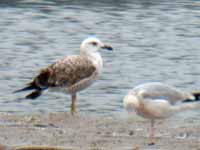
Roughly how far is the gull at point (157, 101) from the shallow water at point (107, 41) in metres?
3.45

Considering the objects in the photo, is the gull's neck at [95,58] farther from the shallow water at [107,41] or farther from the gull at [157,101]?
the gull at [157,101]

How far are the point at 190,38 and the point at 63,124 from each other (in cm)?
1122

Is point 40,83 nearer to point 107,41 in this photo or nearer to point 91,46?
point 91,46

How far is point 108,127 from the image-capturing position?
13.2 meters

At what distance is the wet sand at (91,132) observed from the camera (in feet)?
35.4

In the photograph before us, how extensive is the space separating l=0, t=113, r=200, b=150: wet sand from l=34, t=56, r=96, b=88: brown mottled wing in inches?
21.7

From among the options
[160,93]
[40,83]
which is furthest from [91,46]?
[160,93]

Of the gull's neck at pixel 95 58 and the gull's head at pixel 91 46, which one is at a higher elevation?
the gull's head at pixel 91 46

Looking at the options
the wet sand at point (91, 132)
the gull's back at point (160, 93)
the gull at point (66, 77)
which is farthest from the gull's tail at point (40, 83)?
the gull's back at point (160, 93)

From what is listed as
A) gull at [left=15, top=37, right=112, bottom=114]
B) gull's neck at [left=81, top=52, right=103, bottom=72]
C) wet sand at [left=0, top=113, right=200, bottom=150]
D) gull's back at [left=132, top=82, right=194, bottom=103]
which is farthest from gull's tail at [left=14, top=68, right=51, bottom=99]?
gull's back at [left=132, top=82, right=194, bottom=103]

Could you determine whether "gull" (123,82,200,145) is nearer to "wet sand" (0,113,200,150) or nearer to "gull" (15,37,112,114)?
"wet sand" (0,113,200,150)

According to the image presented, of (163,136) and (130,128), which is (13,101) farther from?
(163,136)

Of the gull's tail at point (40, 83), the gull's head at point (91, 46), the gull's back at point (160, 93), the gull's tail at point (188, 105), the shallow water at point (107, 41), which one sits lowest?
the shallow water at point (107, 41)

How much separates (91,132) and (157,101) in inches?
41.7
